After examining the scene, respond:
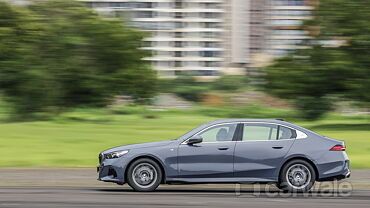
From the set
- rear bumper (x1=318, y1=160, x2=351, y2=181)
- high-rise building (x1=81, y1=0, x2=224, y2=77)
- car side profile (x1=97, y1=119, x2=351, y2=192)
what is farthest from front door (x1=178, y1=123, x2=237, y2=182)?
high-rise building (x1=81, y1=0, x2=224, y2=77)

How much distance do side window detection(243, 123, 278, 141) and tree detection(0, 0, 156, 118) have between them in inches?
1390

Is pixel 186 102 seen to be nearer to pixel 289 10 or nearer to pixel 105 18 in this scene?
pixel 289 10

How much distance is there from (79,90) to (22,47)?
597cm

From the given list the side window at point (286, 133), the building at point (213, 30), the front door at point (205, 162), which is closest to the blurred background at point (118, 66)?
the side window at point (286, 133)

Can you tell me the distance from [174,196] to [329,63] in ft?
115

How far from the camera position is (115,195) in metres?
11.4

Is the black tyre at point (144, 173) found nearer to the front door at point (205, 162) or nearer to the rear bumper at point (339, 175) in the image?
the front door at point (205, 162)

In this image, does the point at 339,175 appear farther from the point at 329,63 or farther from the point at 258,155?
the point at 329,63

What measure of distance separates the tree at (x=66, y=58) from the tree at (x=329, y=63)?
10122 millimetres

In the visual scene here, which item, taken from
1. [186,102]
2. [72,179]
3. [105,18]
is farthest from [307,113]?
[186,102]

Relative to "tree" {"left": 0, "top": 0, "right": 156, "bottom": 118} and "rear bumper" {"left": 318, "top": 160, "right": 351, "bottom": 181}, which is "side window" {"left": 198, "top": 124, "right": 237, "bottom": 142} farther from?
"tree" {"left": 0, "top": 0, "right": 156, "bottom": 118}

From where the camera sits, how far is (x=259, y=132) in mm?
12297

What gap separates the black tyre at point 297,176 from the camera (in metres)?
12.0


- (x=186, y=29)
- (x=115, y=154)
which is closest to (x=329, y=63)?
(x=115, y=154)
